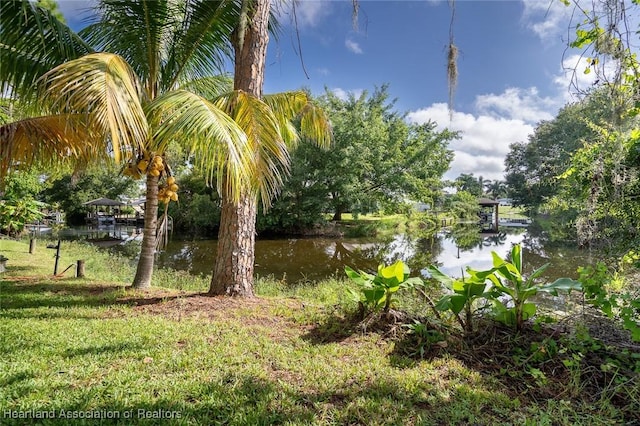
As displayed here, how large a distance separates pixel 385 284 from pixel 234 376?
152 cm

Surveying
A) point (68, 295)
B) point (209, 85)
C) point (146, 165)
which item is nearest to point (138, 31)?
point (209, 85)

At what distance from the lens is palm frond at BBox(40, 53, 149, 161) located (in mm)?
2586

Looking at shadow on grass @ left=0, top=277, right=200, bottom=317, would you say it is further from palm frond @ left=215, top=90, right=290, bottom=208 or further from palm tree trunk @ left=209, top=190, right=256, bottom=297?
palm frond @ left=215, top=90, right=290, bottom=208

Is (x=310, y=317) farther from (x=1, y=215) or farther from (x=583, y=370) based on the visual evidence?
(x=1, y=215)

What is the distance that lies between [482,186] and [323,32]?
6011 centimetres

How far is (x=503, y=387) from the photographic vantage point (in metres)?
2.15

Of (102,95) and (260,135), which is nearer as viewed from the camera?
(102,95)

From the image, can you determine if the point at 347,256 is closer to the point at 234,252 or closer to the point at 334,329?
the point at 234,252

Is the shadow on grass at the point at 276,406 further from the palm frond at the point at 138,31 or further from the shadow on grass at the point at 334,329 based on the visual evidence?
the palm frond at the point at 138,31

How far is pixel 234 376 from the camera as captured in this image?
7.26 feet

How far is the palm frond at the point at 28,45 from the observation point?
3.39 meters

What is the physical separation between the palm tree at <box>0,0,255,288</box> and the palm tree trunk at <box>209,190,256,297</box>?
2.08 ft

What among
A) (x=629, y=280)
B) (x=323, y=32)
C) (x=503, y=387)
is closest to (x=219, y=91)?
(x=323, y=32)

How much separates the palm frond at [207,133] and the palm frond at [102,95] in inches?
9.2
